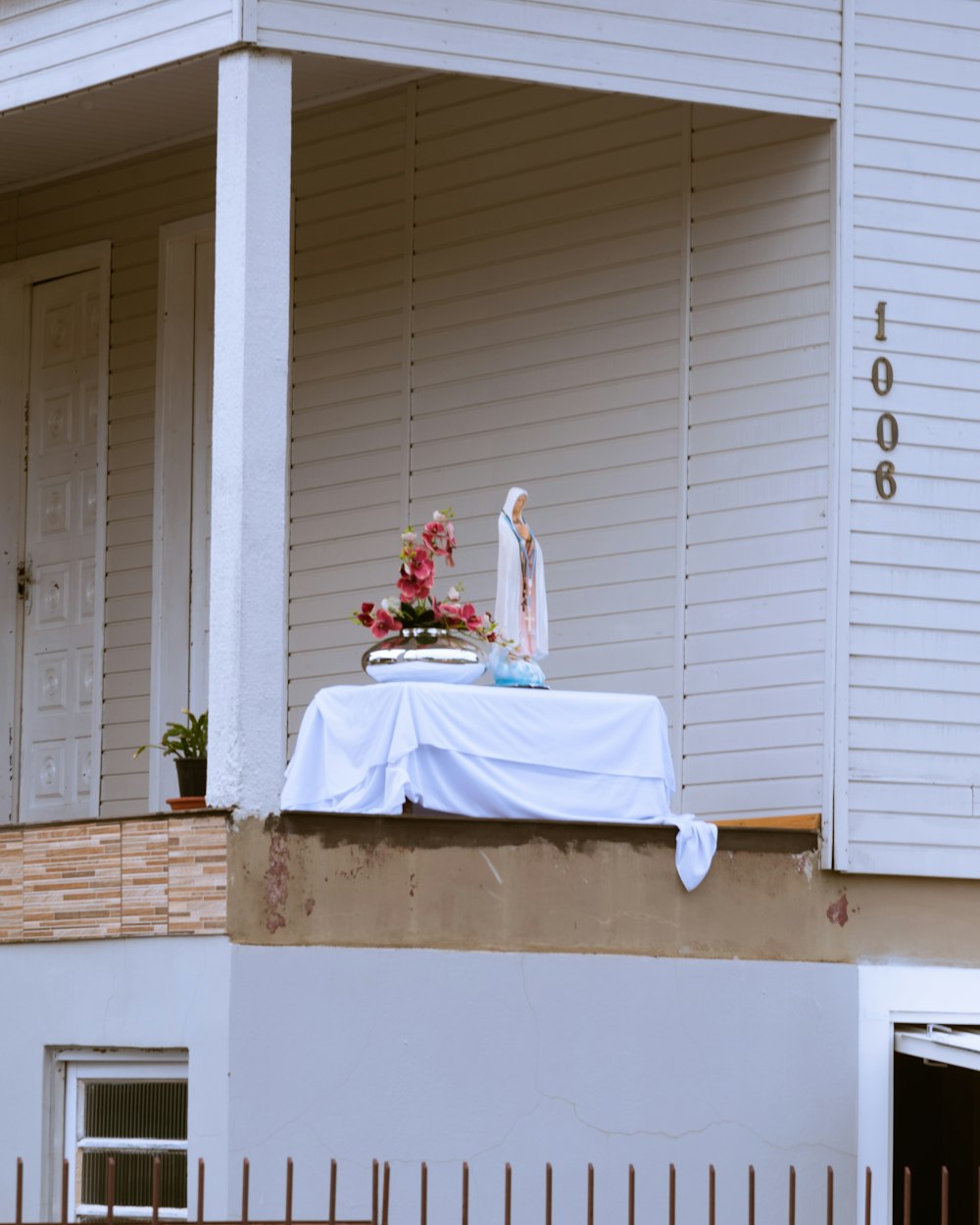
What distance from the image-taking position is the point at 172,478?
12.8 metres

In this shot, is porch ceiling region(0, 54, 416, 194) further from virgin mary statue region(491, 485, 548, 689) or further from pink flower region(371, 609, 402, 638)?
pink flower region(371, 609, 402, 638)

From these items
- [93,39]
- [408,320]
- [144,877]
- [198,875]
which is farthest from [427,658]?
[93,39]

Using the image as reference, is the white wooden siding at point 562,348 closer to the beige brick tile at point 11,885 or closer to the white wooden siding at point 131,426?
the white wooden siding at point 131,426

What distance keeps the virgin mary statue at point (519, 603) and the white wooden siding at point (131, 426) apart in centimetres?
336

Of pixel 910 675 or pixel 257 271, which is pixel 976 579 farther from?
pixel 257 271

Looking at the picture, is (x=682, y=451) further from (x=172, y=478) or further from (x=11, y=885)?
(x=11, y=885)

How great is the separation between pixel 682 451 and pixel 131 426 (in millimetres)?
3559

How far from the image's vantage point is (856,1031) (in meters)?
9.97

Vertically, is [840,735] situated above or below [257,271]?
below

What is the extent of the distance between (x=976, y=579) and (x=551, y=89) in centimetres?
337

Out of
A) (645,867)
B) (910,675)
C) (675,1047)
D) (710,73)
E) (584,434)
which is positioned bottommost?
(675,1047)

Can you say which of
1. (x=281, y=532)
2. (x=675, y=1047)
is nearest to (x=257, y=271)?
(x=281, y=532)

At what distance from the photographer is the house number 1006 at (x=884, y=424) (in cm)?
1030

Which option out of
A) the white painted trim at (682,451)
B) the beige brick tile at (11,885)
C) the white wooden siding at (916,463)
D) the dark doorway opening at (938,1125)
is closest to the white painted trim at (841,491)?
the white wooden siding at (916,463)
